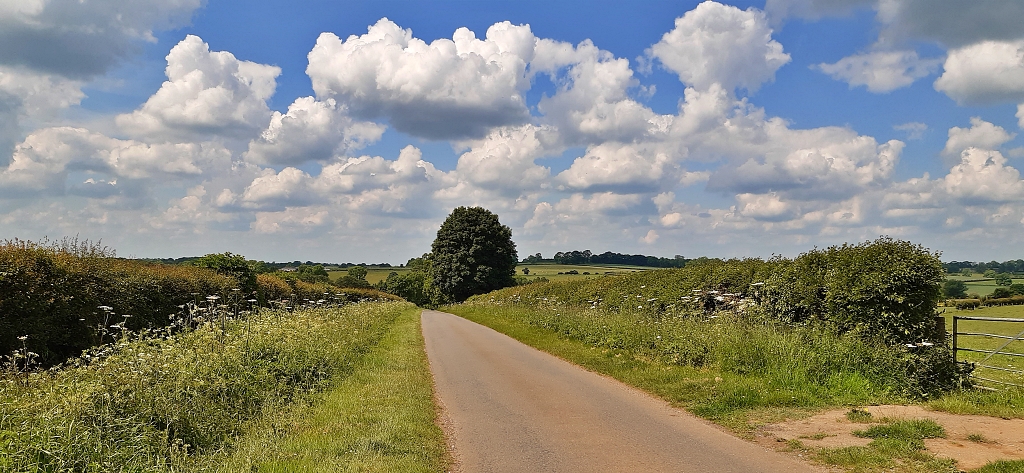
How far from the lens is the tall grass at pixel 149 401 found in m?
6.28

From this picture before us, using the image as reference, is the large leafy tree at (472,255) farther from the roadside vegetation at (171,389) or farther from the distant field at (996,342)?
the roadside vegetation at (171,389)

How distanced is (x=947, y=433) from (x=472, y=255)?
65850 mm

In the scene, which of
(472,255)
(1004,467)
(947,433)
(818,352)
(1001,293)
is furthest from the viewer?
(472,255)

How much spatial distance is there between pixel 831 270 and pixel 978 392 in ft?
11.0

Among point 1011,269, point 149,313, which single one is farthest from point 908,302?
point 1011,269

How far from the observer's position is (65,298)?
1112 cm

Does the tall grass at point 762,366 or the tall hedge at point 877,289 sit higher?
the tall hedge at point 877,289

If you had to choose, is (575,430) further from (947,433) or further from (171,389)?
(171,389)

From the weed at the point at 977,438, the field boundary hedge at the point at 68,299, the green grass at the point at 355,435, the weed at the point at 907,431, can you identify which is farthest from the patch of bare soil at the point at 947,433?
the field boundary hedge at the point at 68,299

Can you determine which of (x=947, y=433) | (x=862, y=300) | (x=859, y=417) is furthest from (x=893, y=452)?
(x=862, y=300)

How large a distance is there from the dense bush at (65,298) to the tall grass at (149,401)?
1230 mm

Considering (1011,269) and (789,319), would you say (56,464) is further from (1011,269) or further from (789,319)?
(1011,269)

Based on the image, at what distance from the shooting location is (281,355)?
475 inches

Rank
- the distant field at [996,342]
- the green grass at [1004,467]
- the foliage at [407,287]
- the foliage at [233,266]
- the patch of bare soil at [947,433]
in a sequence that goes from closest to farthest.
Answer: the green grass at [1004,467]
the patch of bare soil at [947,433]
the distant field at [996,342]
the foliage at [233,266]
the foliage at [407,287]
